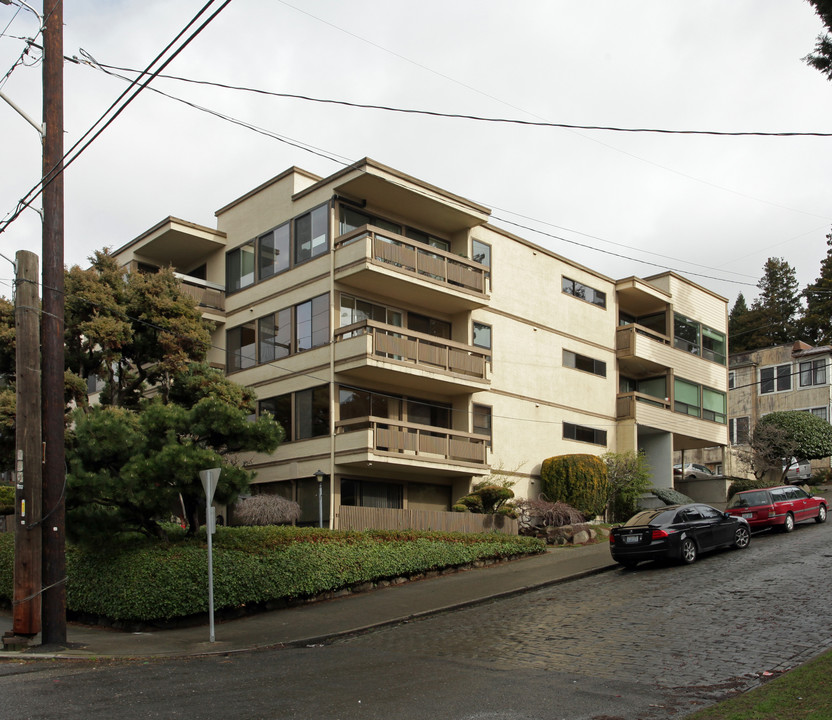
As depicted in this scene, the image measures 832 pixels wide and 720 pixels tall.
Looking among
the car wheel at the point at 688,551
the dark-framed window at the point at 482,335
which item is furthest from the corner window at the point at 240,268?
the car wheel at the point at 688,551

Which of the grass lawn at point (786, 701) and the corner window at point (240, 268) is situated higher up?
the corner window at point (240, 268)

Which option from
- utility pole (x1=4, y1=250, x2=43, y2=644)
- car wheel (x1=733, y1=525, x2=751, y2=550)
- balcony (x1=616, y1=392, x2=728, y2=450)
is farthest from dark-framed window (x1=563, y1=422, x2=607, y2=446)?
utility pole (x1=4, y1=250, x2=43, y2=644)

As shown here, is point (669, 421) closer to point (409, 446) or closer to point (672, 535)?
point (409, 446)

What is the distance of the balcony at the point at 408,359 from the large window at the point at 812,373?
3074 cm

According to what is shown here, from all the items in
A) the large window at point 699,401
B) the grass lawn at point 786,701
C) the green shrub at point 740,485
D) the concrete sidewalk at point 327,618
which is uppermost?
the large window at point 699,401

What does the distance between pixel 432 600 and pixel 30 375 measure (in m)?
9.22

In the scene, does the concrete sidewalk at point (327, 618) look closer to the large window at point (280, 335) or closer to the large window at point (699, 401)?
the large window at point (280, 335)

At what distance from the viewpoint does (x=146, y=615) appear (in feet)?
53.5

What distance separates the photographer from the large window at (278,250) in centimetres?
2791

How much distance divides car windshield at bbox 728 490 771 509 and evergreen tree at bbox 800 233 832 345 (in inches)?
1461

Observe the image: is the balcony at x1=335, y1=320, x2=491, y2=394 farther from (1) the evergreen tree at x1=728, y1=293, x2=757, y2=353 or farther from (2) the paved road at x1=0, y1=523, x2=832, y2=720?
(1) the evergreen tree at x1=728, y1=293, x2=757, y2=353

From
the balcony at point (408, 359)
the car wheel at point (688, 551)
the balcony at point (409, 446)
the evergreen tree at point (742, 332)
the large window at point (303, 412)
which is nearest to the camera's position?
the car wheel at point (688, 551)

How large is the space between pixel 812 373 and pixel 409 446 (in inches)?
1398

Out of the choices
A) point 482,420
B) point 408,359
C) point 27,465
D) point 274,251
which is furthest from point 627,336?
point 27,465
